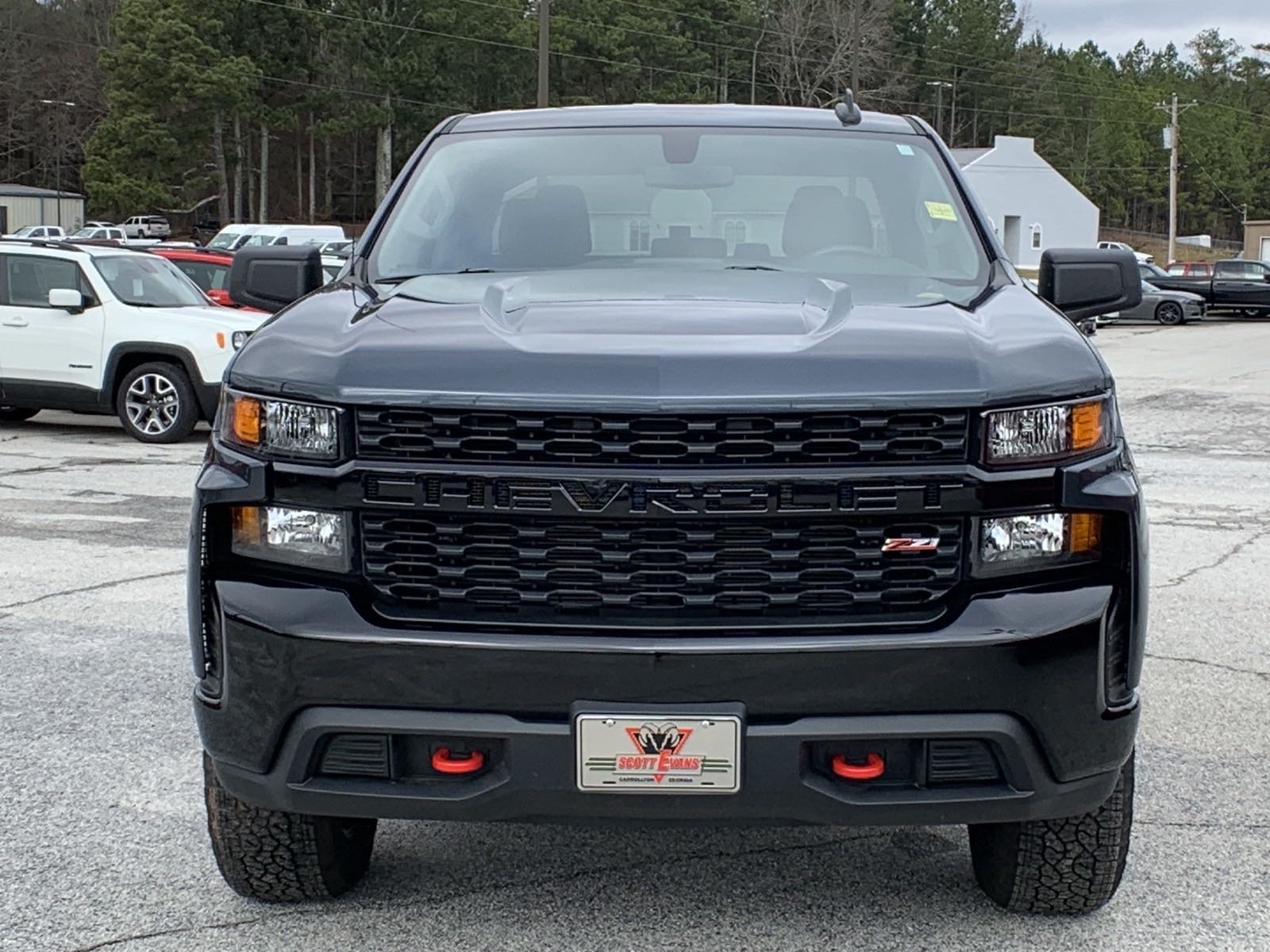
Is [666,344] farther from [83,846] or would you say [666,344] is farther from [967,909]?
[83,846]

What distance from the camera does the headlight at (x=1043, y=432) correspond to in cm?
297

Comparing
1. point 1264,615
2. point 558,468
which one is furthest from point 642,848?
point 1264,615

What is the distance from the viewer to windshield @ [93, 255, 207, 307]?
14102mm

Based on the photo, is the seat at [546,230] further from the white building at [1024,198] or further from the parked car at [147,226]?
the white building at [1024,198]

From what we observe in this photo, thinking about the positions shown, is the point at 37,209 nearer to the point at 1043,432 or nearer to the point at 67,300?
the point at 67,300

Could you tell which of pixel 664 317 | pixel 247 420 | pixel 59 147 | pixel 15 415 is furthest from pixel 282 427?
pixel 59 147

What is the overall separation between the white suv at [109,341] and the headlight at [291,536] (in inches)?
421

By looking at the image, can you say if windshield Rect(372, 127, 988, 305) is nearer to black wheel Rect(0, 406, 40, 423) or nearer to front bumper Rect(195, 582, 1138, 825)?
front bumper Rect(195, 582, 1138, 825)

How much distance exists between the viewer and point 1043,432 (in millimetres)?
3008

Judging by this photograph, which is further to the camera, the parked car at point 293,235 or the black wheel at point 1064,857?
the parked car at point 293,235

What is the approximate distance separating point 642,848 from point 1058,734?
1.36m

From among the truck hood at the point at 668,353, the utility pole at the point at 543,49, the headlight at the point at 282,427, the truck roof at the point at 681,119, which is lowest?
the headlight at the point at 282,427

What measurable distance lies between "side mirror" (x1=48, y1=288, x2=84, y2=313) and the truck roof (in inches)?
376

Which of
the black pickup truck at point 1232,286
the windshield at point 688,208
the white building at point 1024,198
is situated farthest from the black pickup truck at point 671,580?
the white building at point 1024,198
